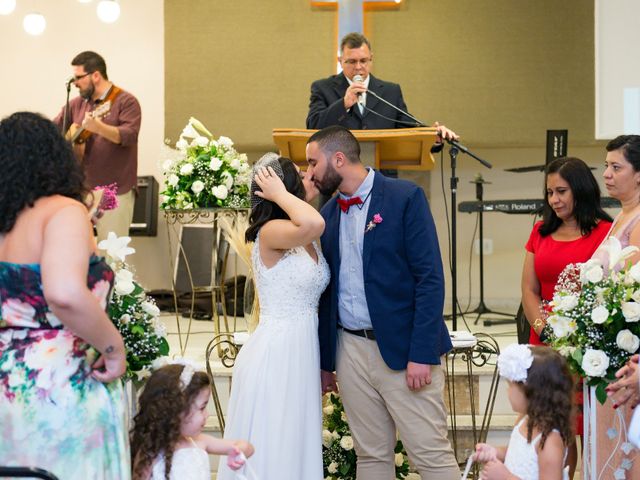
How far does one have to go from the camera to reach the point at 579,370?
10.8 ft

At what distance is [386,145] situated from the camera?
196 inches

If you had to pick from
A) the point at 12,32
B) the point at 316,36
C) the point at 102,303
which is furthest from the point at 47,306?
the point at 12,32

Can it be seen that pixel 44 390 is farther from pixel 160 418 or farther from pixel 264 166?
pixel 264 166

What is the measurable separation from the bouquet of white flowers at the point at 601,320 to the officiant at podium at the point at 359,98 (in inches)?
80.2

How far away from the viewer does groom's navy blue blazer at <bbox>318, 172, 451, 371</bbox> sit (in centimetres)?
354

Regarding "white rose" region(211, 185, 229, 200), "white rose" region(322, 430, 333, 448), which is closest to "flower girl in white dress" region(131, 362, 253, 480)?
"white rose" region(322, 430, 333, 448)

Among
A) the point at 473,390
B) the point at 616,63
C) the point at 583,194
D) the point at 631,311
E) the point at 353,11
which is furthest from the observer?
the point at 353,11

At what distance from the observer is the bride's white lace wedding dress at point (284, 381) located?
11.7 feet

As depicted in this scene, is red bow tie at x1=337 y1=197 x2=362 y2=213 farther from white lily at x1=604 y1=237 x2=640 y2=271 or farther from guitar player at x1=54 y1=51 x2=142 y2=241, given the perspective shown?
guitar player at x1=54 y1=51 x2=142 y2=241

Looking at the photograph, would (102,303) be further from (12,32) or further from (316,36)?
(12,32)

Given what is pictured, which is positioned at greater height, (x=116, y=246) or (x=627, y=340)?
(x=116, y=246)

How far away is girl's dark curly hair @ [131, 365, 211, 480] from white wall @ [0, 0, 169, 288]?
5.86 meters

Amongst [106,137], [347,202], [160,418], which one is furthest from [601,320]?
[106,137]

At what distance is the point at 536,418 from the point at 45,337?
1.52m
